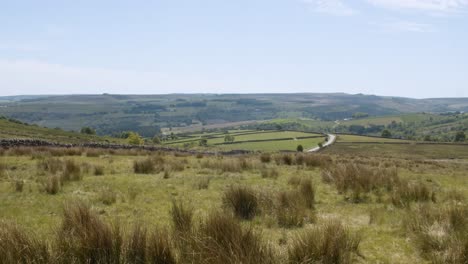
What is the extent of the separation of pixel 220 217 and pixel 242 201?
10.3 feet

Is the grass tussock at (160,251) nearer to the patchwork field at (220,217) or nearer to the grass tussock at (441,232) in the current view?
the patchwork field at (220,217)

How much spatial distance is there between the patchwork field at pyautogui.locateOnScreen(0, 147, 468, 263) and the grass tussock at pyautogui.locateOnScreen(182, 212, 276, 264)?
0.02m

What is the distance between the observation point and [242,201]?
8406mm

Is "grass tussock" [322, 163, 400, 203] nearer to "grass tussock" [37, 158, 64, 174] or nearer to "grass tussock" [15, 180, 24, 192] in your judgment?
"grass tussock" [15, 180, 24, 192]

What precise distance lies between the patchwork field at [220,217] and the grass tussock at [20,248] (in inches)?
0.7

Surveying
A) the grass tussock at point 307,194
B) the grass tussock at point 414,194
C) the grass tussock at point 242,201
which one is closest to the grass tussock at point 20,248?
the grass tussock at point 242,201

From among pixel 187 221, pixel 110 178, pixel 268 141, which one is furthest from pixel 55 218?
pixel 268 141

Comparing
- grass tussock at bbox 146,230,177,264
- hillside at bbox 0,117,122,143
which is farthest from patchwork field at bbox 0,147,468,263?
hillside at bbox 0,117,122,143

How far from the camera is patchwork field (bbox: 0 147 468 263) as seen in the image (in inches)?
187

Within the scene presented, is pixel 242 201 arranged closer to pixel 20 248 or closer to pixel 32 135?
pixel 20 248

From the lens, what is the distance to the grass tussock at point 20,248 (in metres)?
4.34

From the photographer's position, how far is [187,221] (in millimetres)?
6422

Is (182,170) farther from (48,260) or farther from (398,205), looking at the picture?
(48,260)

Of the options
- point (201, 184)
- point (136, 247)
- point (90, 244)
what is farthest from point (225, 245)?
point (201, 184)
